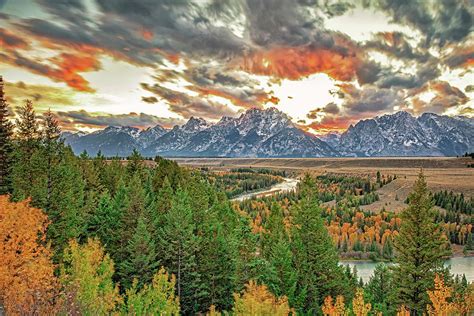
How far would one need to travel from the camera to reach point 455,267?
348 feet

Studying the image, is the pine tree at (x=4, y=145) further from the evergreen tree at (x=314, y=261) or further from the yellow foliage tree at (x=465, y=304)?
the yellow foliage tree at (x=465, y=304)

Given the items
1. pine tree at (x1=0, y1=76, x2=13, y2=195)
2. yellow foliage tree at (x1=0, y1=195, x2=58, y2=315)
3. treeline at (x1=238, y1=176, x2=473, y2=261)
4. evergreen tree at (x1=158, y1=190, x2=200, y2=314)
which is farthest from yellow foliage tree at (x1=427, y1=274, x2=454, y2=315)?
treeline at (x1=238, y1=176, x2=473, y2=261)

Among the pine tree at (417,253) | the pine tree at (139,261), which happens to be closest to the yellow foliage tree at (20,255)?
the pine tree at (139,261)

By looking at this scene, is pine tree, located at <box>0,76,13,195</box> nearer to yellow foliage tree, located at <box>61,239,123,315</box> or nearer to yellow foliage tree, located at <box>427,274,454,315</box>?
yellow foliage tree, located at <box>61,239,123,315</box>

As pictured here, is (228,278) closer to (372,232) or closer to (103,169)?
(103,169)

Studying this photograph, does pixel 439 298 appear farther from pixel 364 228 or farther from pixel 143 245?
pixel 364 228

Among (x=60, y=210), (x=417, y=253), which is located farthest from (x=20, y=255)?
(x=417, y=253)

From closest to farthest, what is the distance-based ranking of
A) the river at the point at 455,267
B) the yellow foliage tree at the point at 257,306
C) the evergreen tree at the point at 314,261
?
1. the yellow foliage tree at the point at 257,306
2. the evergreen tree at the point at 314,261
3. the river at the point at 455,267

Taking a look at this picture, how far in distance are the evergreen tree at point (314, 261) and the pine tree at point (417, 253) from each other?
991cm

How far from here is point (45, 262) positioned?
113ft

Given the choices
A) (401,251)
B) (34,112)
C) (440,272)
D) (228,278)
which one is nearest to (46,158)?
(34,112)

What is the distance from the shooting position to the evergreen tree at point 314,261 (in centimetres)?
4888

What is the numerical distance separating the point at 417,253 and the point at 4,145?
59027mm

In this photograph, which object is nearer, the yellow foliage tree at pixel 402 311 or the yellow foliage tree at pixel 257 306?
the yellow foliage tree at pixel 257 306
